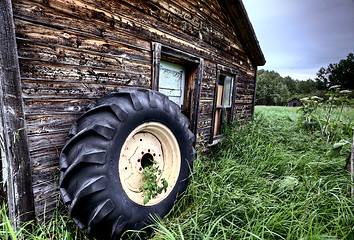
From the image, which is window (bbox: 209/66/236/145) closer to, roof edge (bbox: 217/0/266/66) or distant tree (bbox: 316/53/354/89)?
roof edge (bbox: 217/0/266/66)

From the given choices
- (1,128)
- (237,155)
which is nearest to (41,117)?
(1,128)

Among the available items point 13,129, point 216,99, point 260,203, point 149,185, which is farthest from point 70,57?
point 216,99

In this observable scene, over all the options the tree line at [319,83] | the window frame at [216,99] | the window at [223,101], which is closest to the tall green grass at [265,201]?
the window frame at [216,99]

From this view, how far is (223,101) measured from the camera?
4.53m

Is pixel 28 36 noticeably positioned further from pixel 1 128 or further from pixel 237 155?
pixel 237 155

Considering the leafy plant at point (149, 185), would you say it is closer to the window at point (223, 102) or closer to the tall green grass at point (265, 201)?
the tall green grass at point (265, 201)

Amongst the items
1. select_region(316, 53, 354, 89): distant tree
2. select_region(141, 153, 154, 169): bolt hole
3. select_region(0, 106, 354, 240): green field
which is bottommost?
select_region(0, 106, 354, 240): green field

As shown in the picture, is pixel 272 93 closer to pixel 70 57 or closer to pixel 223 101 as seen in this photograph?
pixel 223 101

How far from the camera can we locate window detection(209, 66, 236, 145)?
4.36m

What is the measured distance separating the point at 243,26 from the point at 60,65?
452 cm

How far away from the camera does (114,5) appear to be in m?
1.94

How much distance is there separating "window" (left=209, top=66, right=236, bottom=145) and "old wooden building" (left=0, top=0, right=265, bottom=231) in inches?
64.9

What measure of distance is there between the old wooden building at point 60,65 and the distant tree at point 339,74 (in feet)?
197

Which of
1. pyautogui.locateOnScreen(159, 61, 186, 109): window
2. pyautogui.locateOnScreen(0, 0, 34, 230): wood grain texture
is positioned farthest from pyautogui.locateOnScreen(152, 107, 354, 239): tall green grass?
pyautogui.locateOnScreen(159, 61, 186, 109): window
